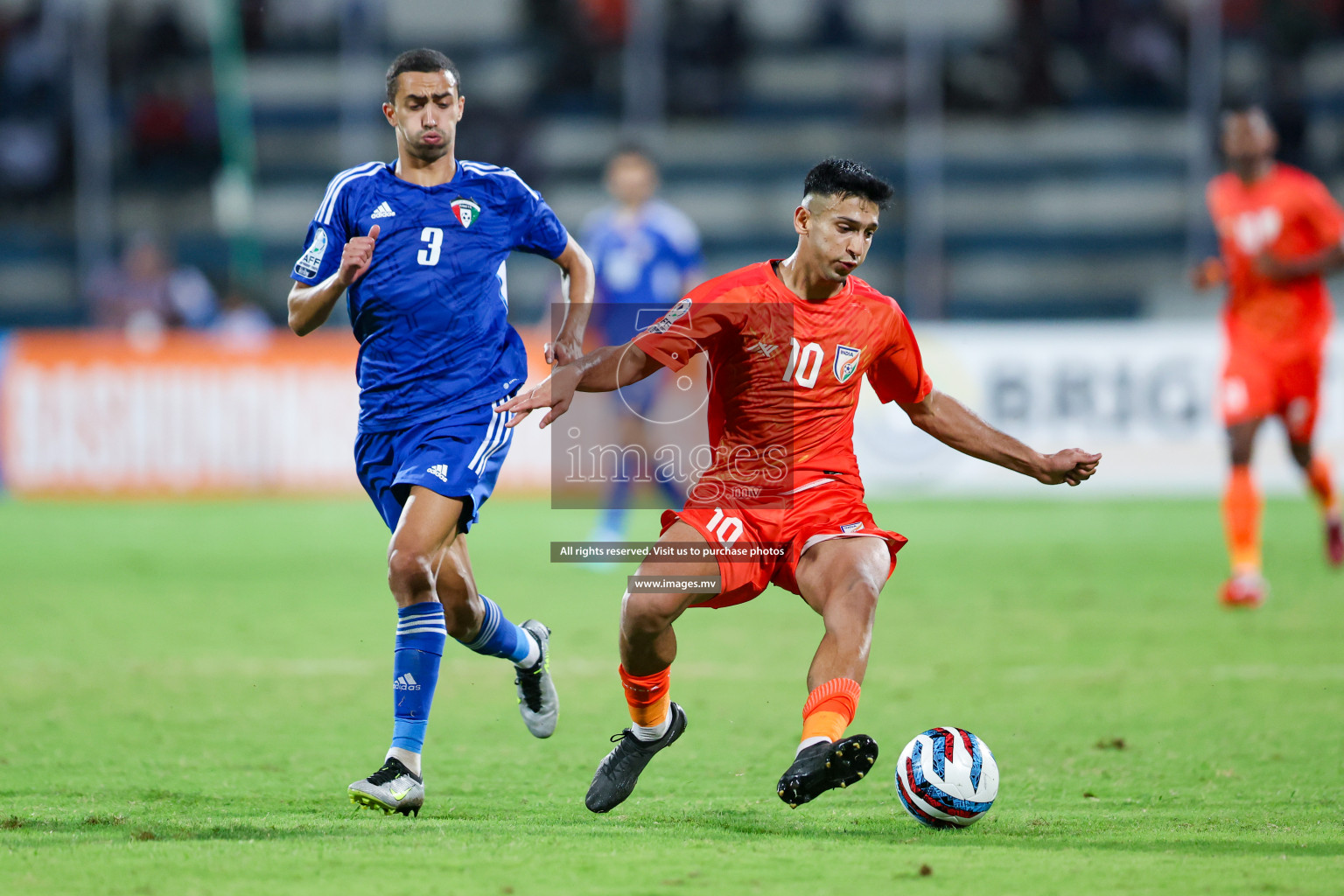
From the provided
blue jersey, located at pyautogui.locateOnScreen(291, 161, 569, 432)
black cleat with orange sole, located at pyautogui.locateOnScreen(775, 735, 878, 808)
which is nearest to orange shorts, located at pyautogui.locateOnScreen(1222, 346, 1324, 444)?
blue jersey, located at pyautogui.locateOnScreen(291, 161, 569, 432)

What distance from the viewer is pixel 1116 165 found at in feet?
64.8

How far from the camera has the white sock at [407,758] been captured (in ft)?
15.7

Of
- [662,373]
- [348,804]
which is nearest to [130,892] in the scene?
[348,804]

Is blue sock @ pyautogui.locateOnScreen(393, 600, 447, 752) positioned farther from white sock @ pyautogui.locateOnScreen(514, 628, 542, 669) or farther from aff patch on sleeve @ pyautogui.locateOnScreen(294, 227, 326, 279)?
aff patch on sleeve @ pyautogui.locateOnScreen(294, 227, 326, 279)

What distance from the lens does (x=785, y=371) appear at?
502cm

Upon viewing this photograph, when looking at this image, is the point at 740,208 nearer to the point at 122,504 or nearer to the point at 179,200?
the point at 179,200

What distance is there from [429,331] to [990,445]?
190cm

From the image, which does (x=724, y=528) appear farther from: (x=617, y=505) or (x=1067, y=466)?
(x=617, y=505)

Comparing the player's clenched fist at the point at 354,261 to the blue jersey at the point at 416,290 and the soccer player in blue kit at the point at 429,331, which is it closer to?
the soccer player in blue kit at the point at 429,331

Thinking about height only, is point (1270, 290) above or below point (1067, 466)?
below

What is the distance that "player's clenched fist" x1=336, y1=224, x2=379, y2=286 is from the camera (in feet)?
16.1

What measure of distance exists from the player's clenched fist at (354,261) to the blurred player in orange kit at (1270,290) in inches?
231

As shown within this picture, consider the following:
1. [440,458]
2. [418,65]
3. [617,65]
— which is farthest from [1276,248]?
[617,65]

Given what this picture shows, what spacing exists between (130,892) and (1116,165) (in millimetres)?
18068
